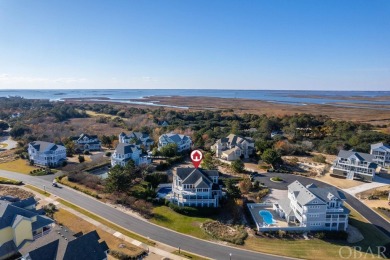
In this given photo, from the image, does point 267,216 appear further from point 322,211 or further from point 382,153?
point 382,153

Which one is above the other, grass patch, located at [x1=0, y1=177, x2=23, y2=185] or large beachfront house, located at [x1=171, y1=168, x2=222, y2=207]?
large beachfront house, located at [x1=171, y1=168, x2=222, y2=207]

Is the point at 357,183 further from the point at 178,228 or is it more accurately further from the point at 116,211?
the point at 116,211

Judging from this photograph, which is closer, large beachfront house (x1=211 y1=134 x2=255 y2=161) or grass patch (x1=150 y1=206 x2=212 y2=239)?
grass patch (x1=150 y1=206 x2=212 y2=239)

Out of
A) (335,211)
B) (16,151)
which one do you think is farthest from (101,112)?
(335,211)

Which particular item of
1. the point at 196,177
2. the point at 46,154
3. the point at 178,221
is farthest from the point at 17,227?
the point at 46,154

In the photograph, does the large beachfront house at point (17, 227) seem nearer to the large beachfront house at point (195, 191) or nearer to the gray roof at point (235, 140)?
the large beachfront house at point (195, 191)

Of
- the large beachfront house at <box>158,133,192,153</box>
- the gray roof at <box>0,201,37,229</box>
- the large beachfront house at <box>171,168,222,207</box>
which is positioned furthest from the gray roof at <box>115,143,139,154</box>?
the gray roof at <box>0,201,37,229</box>

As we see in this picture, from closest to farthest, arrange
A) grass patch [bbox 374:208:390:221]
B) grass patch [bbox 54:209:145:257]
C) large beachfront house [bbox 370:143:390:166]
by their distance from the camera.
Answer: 1. grass patch [bbox 54:209:145:257]
2. grass patch [bbox 374:208:390:221]
3. large beachfront house [bbox 370:143:390:166]

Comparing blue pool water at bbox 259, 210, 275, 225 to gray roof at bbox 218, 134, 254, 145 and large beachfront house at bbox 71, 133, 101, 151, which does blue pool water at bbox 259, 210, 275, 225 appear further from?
large beachfront house at bbox 71, 133, 101, 151
